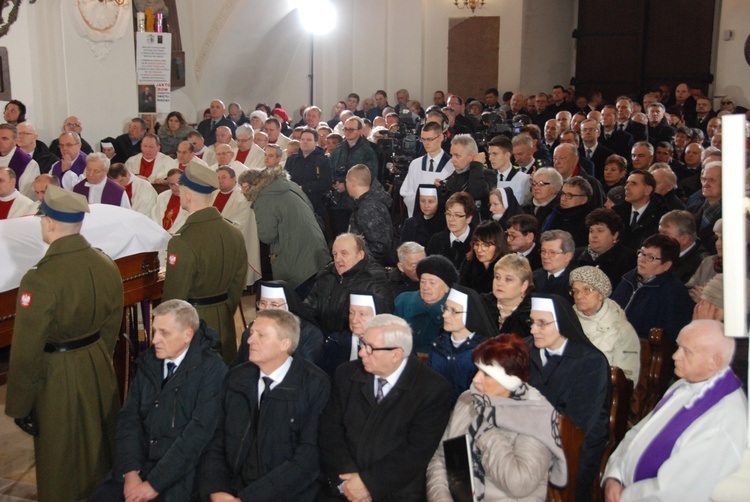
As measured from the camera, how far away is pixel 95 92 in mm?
9828

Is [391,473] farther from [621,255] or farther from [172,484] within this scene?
[621,255]

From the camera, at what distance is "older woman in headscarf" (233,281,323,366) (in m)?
3.97

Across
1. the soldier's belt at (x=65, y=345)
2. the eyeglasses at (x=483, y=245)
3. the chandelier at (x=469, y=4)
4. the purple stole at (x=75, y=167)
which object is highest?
the chandelier at (x=469, y=4)

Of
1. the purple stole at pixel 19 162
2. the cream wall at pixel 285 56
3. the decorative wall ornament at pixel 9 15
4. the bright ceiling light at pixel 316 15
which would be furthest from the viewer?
the bright ceiling light at pixel 316 15

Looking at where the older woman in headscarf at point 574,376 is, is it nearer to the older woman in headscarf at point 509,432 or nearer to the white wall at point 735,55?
the older woman in headscarf at point 509,432

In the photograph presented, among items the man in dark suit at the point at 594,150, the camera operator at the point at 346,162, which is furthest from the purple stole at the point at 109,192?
the man in dark suit at the point at 594,150

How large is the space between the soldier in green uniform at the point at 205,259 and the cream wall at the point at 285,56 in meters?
5.37

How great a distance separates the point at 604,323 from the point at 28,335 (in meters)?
2.56

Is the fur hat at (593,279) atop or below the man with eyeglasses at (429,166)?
below

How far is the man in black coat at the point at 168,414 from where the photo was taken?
341 cm

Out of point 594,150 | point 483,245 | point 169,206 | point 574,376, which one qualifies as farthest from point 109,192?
point 574,376

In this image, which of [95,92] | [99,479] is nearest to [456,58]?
[95,92]

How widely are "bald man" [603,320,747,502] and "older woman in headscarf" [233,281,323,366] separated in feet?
5.00

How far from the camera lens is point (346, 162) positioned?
8.44 meters
